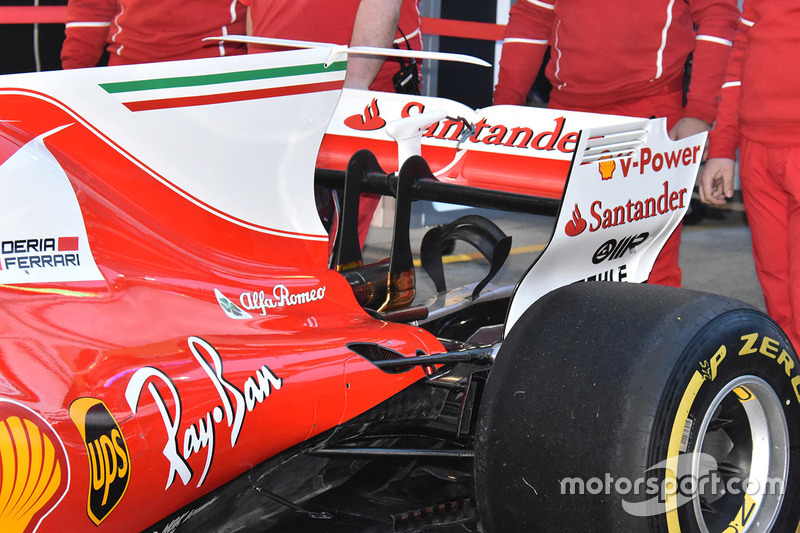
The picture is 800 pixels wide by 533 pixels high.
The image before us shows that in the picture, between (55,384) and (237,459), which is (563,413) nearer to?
(237,459)

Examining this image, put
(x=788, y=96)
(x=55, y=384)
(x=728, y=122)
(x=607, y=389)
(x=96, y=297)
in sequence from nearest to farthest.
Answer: (x=55, y=384)
(x=96, y=297)
(x=607, y=389)
(x=788, y=96)
(x=728, y=122)

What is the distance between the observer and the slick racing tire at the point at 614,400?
1.63 m

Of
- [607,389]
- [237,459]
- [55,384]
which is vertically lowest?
[237,459]

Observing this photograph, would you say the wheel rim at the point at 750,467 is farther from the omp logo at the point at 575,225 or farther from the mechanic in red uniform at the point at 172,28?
the mechanic in red uniform at the point at 172,28

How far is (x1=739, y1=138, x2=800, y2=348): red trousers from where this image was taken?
255cm

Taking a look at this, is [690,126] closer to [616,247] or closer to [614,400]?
[616,247]

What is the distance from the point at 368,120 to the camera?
284 centimetres

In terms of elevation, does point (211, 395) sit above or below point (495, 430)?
above

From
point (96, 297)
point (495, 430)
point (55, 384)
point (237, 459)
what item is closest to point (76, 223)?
point (96, 297)

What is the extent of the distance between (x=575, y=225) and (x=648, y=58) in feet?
4.37

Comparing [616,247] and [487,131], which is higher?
[487,131]

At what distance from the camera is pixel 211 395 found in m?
1.56

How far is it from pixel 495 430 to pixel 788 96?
146 cm

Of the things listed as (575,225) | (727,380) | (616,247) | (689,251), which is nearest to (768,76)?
(616,247)
